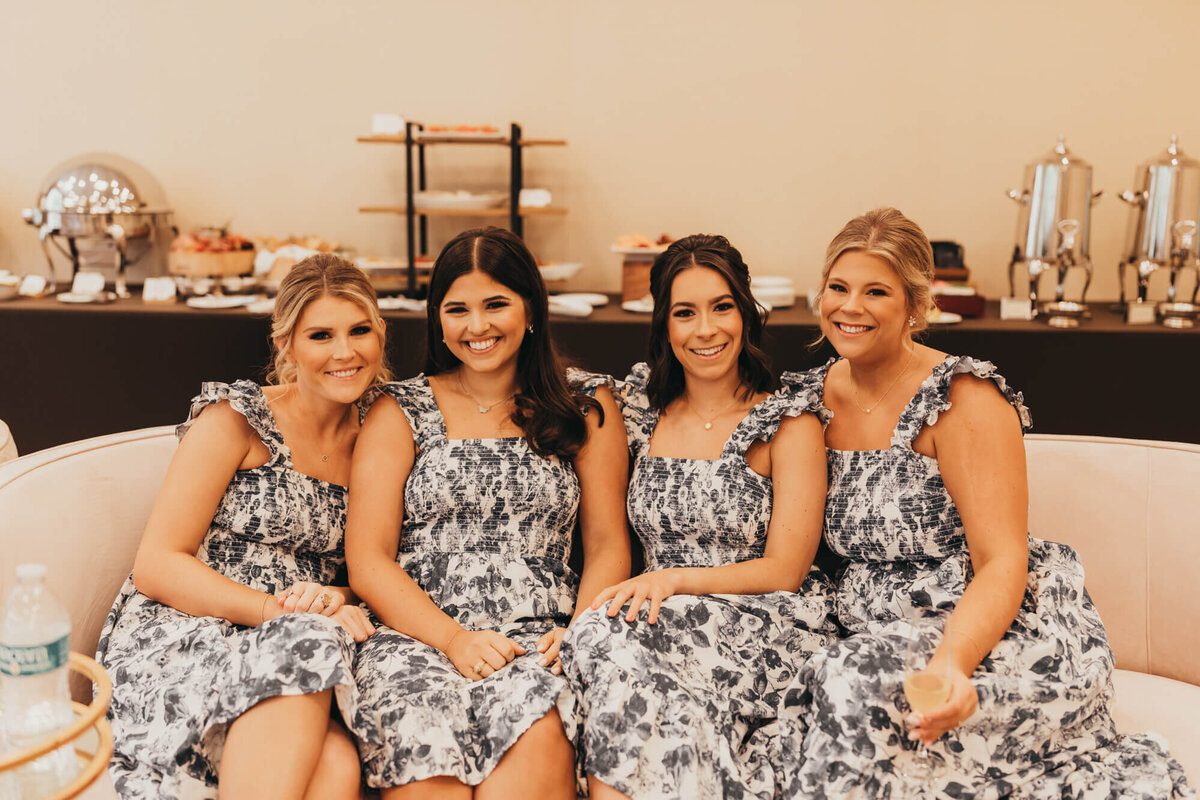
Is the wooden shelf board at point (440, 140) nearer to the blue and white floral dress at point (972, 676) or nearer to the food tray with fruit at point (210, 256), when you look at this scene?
the food tray with fruit at point (210, 256)

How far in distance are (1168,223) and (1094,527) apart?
6.00ft

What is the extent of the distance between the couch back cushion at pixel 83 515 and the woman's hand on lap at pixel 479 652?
729 millimetres

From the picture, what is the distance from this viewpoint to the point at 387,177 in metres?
4.38

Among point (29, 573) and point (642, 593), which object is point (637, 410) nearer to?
point (642, 593)

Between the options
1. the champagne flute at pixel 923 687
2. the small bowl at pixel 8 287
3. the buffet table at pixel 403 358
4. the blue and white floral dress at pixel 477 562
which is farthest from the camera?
the small bowl at pixel 8 287

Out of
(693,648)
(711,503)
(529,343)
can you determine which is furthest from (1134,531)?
(529,343)

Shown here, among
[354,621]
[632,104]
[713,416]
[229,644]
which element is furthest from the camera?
[632,104]

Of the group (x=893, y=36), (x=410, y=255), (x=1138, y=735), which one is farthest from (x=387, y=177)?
(x=1138, y=735)

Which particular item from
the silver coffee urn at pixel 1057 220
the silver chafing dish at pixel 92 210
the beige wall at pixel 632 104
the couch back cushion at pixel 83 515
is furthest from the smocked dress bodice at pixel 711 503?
the silver chafing dish at pixel 92 210

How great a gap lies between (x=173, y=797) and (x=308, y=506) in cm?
61

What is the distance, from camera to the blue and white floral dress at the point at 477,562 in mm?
1729

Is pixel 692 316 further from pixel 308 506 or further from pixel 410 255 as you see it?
pixel 410 255

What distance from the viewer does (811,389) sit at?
217 centimetres

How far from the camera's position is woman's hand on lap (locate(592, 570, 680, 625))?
1816 mm
